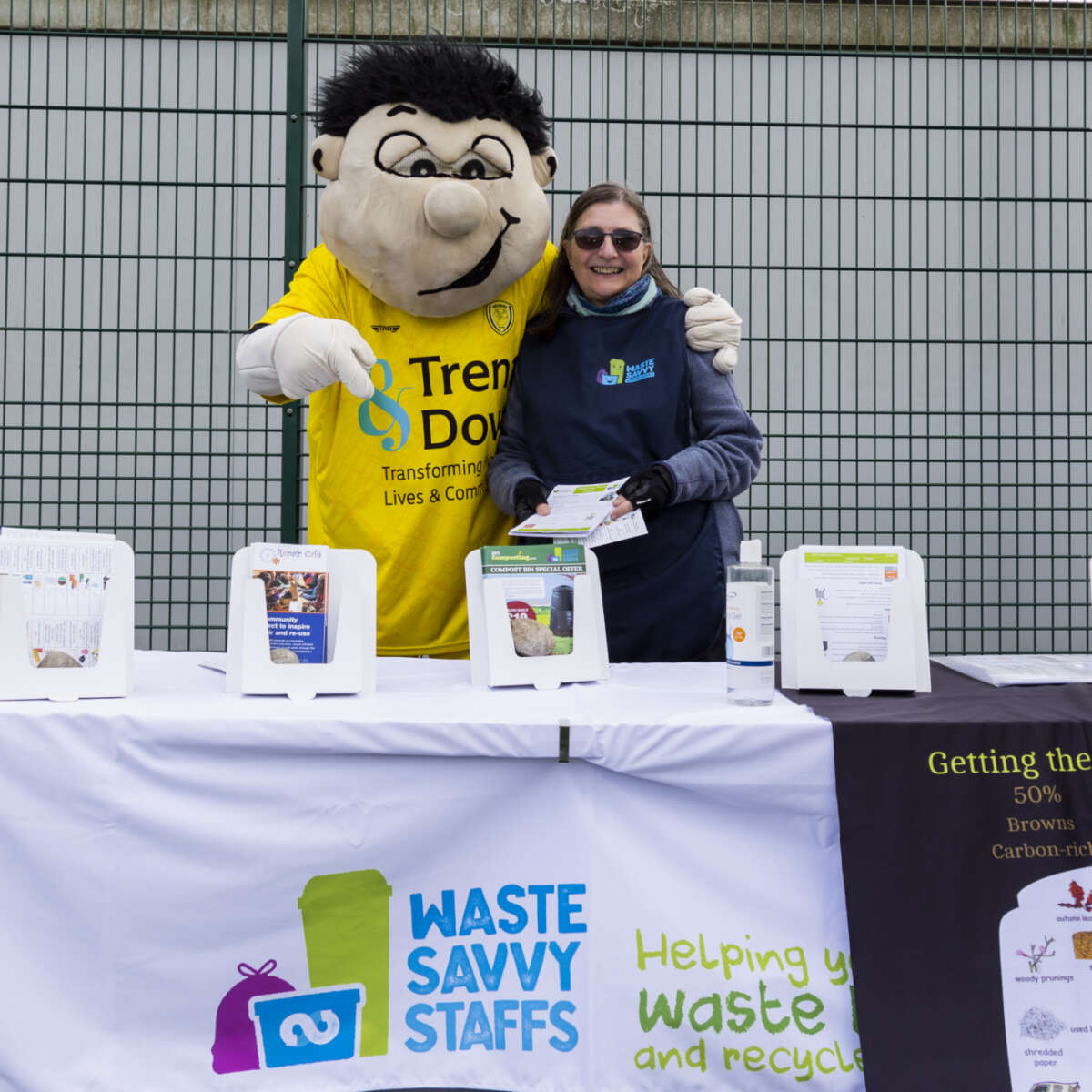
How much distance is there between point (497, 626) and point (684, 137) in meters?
2.58

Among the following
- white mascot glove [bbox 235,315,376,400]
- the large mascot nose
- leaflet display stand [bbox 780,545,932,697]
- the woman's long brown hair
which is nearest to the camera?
leaflet display stand [bbox 780,545,932,697]

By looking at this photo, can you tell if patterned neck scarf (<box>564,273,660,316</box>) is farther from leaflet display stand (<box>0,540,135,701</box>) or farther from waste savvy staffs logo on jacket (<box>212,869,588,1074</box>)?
waste savvy staffs logo on jacket (<box>212,869,588,1074</box>)

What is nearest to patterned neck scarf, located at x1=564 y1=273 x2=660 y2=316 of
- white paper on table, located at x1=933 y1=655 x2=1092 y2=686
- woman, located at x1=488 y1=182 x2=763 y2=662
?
woman, located at x1=488 y1=182 x2=763 y2=662

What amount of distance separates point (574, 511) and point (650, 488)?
0.53 feet

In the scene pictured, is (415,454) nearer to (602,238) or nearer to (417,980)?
(602,238)

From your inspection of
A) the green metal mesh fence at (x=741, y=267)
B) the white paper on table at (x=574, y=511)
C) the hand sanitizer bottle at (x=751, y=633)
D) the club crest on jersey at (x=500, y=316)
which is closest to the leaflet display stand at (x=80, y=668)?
the white paper on table at (x=574, y=511)

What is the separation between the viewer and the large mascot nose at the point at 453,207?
2.02 metres

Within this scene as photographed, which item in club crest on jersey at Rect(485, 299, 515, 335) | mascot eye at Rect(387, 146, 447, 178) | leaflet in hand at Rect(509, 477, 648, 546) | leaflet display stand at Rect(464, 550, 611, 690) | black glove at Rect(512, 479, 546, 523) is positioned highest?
mascot eye at Rect(387, 146, 447, 178)

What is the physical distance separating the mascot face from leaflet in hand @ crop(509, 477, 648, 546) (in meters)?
0.56

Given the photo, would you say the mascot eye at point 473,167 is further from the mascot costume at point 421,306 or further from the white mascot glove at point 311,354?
the white mascot glove at point 311,354

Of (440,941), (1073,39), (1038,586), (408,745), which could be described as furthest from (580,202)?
(1073,39)

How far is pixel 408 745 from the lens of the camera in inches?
54.8

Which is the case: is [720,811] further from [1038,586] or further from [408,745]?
[1038,586]

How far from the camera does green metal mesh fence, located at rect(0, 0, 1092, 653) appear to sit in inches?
125
